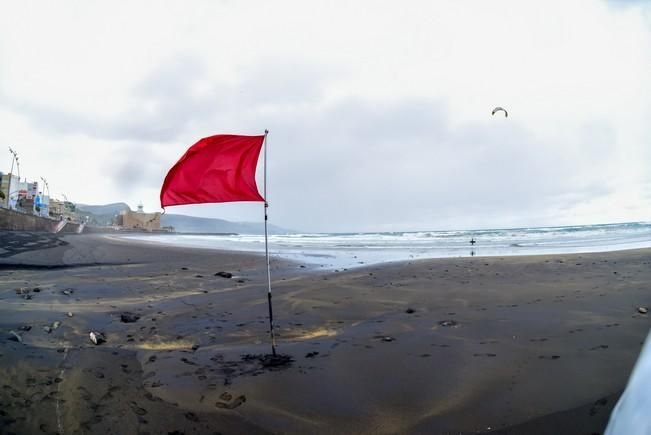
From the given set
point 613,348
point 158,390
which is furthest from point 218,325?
point 613,348

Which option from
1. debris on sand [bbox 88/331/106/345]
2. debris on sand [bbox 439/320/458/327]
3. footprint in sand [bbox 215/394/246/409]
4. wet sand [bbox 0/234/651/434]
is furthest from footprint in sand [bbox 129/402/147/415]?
Result: debris on sand [bbox 439/320/458/327]

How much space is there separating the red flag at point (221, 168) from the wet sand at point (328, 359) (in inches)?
91.5

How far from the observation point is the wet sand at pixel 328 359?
334 centimetres

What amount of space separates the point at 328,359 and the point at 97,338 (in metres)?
3.62

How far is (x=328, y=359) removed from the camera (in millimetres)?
4848

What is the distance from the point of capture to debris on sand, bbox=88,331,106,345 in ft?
17.7

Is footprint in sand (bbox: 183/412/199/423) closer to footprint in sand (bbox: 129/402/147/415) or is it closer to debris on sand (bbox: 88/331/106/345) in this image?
footprint in sand (bbox: 129/402/147/415)

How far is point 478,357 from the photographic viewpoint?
4609 mm

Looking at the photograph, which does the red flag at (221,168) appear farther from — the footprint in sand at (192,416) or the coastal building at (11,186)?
the coastal building at (11,186)

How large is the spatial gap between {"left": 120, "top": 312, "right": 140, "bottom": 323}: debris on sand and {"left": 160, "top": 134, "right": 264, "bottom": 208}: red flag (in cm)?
338

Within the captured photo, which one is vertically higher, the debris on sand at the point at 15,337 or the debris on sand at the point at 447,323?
the debris on sand at the point at 15,337

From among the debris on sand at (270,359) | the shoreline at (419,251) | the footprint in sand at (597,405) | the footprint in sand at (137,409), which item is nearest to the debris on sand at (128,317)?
the debris on sand at (270,359)

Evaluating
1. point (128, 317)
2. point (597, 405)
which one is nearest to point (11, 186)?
point (128, 317)

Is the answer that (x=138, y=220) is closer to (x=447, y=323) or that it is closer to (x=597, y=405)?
(x=447, y=323)
